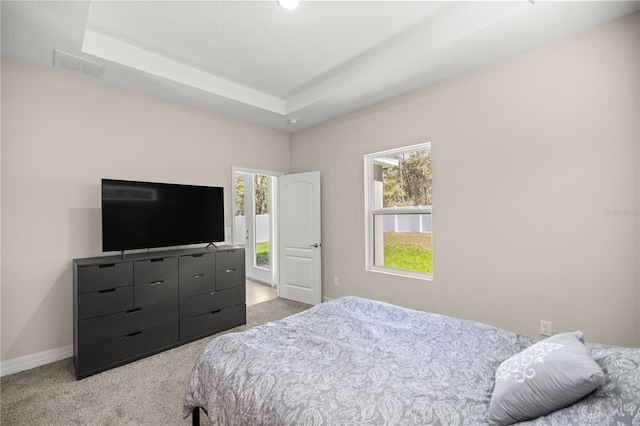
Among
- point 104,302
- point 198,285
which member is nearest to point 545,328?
point 198,285

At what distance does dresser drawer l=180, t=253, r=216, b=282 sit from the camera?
3.11 meters

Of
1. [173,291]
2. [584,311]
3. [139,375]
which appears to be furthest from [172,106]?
[584,311]

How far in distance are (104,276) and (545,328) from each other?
3821 mm

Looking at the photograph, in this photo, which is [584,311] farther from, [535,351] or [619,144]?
[535,351]

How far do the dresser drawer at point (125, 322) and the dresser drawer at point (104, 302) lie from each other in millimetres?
47

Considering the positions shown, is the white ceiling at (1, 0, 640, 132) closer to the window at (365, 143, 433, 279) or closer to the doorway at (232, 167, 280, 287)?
→ the window at (365, 143, 433, 279)

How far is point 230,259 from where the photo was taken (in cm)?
350

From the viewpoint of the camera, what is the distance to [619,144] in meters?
2.23

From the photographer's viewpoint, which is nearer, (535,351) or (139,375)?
(535,351)

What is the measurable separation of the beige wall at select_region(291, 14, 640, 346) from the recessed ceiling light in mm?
1714

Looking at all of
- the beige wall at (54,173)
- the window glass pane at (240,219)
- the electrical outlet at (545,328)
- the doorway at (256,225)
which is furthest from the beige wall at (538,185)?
the window glass pane at (240,219)

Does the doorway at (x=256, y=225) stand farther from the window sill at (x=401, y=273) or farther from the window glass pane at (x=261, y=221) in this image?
the window sill at (x=401, y=273)

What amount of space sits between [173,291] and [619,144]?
13.2 ft

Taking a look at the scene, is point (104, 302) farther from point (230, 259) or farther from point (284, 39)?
point (284, 39)
